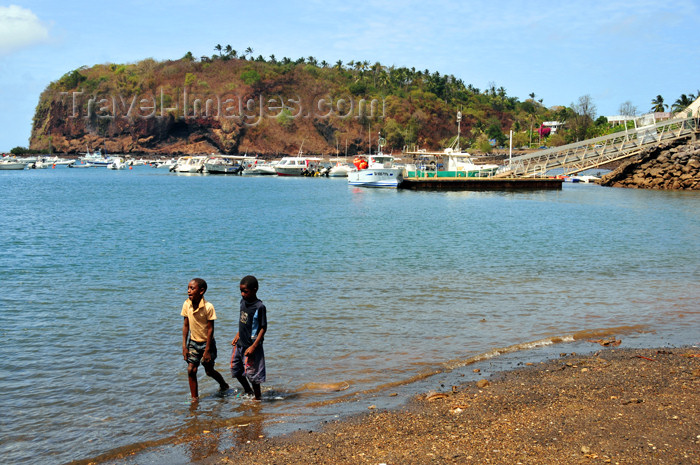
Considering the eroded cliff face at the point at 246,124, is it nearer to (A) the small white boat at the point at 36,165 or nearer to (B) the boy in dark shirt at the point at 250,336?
(A) the small white boat at the point at 36,165

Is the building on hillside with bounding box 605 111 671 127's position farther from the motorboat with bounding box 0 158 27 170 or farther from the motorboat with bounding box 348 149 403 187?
the motorboat with bounding box 0 158 27 170

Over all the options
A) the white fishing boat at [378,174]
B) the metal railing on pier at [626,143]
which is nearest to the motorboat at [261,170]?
the white fishing boat at [378,174]

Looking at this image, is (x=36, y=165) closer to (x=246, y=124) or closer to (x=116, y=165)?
(x=116, y=165)

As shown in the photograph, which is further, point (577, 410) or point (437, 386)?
point (437, 386)

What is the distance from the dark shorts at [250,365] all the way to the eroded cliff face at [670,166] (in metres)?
61.6

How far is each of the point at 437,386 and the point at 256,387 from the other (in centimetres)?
256

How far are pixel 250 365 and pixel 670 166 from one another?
205 feet

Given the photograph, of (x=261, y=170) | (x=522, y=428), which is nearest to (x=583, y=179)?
(x=261, y=170)

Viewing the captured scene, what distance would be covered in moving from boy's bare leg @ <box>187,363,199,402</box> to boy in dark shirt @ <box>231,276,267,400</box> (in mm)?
522

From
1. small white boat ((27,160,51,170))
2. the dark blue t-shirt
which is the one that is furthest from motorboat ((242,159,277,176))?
the dark blue t-shirt

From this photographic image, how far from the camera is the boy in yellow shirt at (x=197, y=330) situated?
766 cm

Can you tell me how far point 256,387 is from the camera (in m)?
8.18

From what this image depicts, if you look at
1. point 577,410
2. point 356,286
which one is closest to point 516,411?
point 577,410

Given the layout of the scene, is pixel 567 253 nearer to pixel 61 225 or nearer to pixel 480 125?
pixel 61 225
